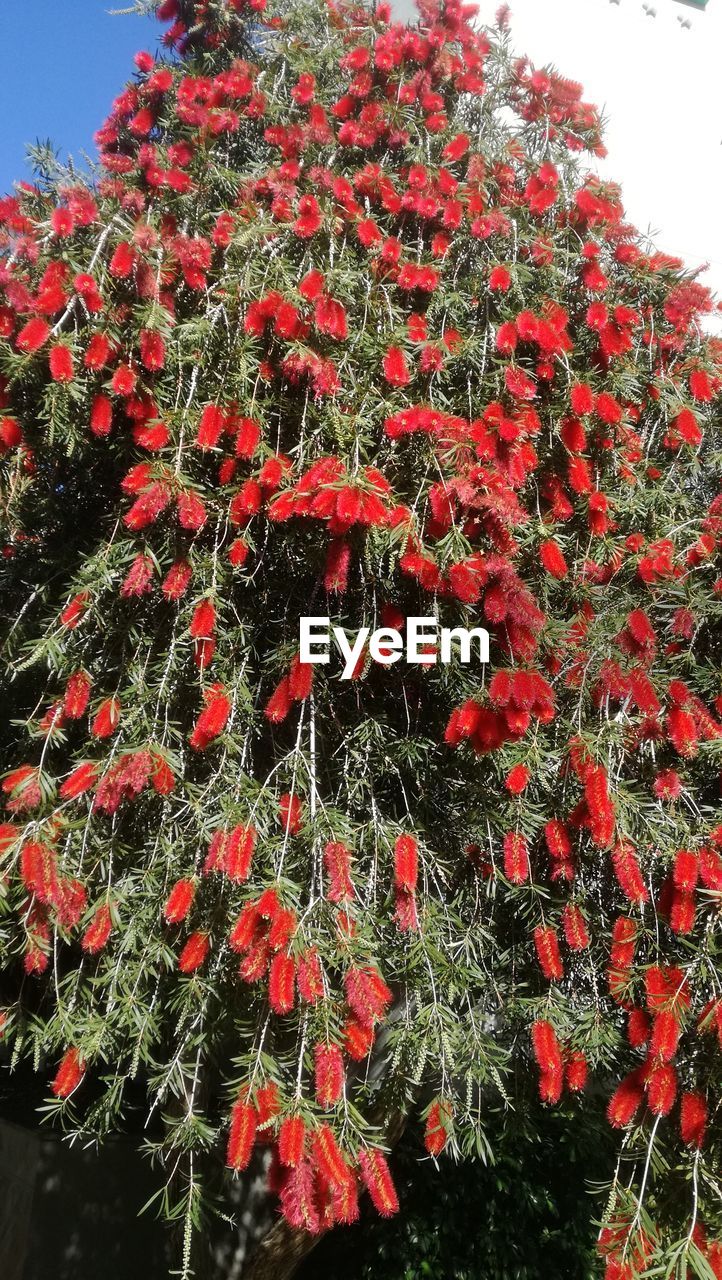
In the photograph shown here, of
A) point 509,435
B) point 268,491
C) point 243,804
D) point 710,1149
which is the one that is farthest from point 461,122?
Result: point 710,1149

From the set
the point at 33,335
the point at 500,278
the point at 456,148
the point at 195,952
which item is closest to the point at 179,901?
the point at 195,952

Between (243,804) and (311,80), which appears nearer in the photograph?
(243,804)

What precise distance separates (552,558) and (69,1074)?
5.33 feet

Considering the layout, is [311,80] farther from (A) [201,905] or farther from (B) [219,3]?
(A) [201,905]

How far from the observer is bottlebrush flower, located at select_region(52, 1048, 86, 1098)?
6.71ft

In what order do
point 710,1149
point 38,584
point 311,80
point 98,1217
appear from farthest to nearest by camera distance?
point 98,1217, point 311,80, point 38,584, point 710,1149

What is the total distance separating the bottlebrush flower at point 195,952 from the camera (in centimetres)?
202

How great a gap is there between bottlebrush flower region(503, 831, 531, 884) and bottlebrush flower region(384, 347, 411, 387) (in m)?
1.10

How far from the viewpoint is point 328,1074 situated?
6.05 ft

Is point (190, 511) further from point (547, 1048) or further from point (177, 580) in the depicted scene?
point (547, 1048)

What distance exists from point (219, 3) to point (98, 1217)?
16.7ft

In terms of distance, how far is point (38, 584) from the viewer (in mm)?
2486

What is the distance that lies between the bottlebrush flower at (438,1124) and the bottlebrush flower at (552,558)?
127 cm

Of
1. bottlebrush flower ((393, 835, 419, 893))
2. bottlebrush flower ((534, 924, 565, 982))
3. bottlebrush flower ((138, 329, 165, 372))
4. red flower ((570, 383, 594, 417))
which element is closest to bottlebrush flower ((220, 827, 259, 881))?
bottlebrush flower ((393, 835, 419, 893))
